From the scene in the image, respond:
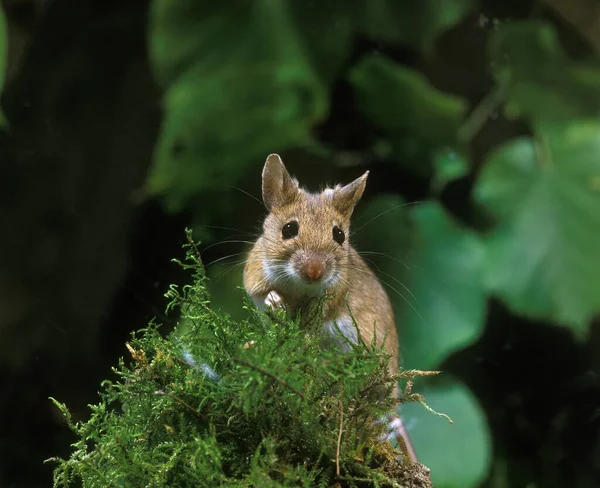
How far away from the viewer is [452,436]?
1823 millimetres

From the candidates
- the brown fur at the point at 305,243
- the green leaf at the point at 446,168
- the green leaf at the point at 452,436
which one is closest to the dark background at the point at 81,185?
the green leaf at the point at 446,168

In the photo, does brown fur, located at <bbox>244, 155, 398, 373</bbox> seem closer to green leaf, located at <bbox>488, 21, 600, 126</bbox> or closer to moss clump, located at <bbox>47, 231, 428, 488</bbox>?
moss clump, located at <bbox>47, 231, 428, 488</bbox>

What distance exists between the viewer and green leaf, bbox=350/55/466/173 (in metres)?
1.85

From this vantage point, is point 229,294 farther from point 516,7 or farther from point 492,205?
point 516,7

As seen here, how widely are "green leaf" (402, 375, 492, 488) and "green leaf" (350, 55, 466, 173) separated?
75cm

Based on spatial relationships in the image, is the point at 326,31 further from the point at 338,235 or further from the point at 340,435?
the point at 340,435

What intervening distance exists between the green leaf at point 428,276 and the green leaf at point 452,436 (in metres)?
0.14

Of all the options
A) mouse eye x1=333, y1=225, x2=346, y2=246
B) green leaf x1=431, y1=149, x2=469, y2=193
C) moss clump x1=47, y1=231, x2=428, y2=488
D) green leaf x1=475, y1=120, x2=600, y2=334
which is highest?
mouse eye x1=333, y1=225, x2=346, y2=246

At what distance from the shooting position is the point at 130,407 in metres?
0.96

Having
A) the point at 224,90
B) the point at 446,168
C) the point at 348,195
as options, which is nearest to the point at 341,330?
the point at 348,195

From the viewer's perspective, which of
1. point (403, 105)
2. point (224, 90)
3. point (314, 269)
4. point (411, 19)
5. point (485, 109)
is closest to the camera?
point (314, 269)

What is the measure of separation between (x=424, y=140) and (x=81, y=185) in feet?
3.53

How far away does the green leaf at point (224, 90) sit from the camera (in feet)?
5.75

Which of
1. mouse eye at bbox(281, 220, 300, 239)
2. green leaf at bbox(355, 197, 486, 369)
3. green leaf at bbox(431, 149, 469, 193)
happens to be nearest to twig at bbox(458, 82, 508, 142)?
green leaf at bbox(431, 149, 469, 193)
